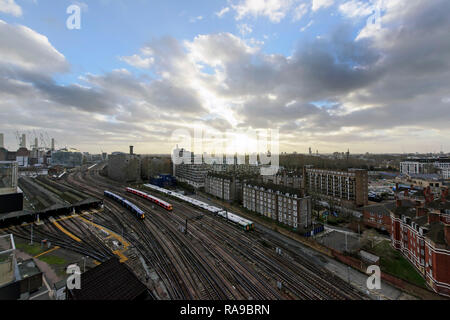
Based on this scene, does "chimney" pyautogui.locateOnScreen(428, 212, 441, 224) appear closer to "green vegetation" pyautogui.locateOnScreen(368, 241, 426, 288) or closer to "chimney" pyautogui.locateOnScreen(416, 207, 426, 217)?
"chimney" pyautogui.locateOnScreen(416, 207, 426, 217)

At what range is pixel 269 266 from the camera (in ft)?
81.0

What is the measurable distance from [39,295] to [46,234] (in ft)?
64.9

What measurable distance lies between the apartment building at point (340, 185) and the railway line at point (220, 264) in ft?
102

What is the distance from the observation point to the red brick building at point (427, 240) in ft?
68.0

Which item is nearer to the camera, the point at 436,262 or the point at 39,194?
the point at 436,262

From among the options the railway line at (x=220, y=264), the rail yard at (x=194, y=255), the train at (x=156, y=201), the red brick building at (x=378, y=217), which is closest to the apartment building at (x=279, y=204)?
the rail yard at (x=194, y=255)

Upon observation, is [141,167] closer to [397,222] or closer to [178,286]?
[178,286]

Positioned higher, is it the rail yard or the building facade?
the building facade

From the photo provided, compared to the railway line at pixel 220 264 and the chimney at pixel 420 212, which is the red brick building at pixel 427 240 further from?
the railway line at pixel 220 264

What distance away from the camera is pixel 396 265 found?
2602 centimetres

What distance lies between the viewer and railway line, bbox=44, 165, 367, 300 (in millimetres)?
20577

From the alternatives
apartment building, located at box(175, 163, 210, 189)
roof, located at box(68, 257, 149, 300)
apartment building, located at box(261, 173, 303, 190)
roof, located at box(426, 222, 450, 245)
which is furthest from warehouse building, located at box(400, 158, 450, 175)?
roof, located at box(68, 257, 149, 300)

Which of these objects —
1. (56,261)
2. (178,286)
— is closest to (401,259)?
(178,286)

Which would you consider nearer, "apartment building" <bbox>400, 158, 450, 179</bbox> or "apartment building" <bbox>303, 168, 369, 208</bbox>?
"apartment building" <bbox>303, 168, 369, 208</bbox>
